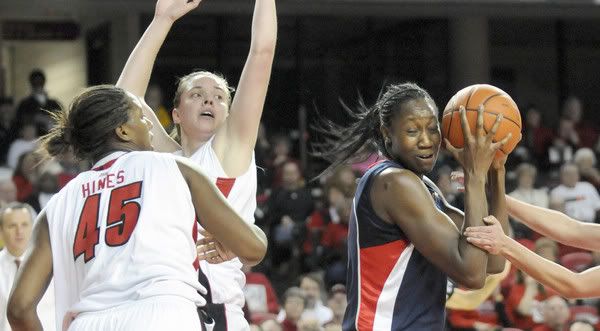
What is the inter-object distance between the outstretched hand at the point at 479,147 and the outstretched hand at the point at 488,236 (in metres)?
0.18

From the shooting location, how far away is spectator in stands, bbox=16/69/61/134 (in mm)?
13812

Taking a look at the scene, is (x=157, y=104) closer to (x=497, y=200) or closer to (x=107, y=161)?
(x=497, y=200)

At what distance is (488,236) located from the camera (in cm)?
391

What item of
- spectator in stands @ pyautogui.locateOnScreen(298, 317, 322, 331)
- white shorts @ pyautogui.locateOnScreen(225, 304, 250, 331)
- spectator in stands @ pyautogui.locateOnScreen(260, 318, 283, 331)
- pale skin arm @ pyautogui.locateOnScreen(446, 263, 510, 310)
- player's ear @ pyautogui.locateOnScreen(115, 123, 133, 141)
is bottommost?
spectator in stands @ pyautogui.locateOnScreen(298, 317, 322, 331)

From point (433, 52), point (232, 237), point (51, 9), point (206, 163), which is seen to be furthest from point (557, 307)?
point (51, 9)

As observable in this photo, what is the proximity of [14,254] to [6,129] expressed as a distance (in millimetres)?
7167

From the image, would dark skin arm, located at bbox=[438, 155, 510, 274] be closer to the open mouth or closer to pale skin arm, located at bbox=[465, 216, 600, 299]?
pale skin arm, located at bbox=[465, 216, 600, 299]

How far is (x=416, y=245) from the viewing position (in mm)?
3979

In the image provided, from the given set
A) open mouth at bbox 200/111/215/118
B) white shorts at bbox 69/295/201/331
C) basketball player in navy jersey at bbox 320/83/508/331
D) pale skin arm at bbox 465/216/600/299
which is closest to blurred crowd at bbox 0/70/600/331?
open mouth at bbox 200/111/215/118

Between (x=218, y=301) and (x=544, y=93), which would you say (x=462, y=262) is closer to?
(x=218, y=301)

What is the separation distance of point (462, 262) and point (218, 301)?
4.06 ft

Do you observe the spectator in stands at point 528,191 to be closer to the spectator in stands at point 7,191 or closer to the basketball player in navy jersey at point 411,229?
the spectator in stands at point 7,191

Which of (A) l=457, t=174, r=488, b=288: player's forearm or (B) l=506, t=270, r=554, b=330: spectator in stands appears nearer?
(A) l=457, t=174, r=488, b=288: player's forearm

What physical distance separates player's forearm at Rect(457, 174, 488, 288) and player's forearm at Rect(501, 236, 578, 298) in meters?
0.17
